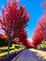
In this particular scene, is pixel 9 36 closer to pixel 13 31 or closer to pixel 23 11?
pixel 13 31

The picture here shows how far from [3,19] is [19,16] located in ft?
4.58

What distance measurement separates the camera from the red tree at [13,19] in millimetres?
17227

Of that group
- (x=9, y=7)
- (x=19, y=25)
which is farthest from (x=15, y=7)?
(x=19, y=25)

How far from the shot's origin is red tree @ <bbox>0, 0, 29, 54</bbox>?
56.5ft

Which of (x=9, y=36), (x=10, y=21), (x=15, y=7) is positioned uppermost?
(x=15, y=7)

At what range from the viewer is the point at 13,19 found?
17.2 m

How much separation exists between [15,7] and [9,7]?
53 cm

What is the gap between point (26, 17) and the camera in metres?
18.0

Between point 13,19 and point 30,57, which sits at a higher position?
point 13,19

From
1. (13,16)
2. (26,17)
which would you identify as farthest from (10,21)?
(26,17)

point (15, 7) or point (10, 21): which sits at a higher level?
point (15, 7)

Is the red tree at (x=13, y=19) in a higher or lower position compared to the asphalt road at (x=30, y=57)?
higher

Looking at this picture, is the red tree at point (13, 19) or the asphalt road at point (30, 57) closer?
the red tree at point (13, 19)

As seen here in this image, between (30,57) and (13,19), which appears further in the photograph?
(30,57)
